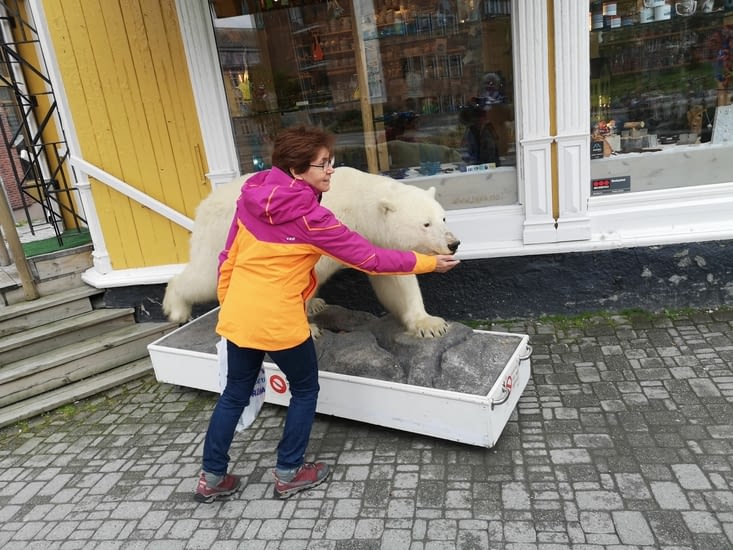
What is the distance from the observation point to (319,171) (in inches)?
110

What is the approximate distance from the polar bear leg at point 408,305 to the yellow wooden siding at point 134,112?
2226 millimetres

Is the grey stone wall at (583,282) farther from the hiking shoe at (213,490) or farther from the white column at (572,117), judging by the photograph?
the hiking shoe at (213,490)

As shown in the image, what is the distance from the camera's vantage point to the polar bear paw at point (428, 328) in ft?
12.0

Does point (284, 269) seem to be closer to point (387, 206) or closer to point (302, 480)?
point (387, 206)

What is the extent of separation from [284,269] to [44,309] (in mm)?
3270

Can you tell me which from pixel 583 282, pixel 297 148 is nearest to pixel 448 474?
pixel 297 148

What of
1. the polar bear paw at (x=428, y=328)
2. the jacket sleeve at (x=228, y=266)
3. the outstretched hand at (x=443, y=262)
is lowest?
the polar bear paw at (x=428, y=328)

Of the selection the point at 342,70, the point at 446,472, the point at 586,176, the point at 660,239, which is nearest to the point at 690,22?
the point at 586,176

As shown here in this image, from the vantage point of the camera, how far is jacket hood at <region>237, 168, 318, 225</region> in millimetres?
2605

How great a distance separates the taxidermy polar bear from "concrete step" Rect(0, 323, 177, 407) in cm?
62

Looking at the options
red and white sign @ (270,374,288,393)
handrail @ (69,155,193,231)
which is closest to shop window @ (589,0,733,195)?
red and white sign @ (270,374,288,393)

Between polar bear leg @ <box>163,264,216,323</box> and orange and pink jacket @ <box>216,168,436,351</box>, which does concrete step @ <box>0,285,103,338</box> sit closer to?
polar bear leg @ <box>163,264,216,323</box>

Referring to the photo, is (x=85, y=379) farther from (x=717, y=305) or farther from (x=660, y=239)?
(x=717, y=305)

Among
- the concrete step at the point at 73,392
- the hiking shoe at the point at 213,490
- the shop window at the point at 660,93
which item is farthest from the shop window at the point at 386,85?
the hiking shoe at the point at 213,490
